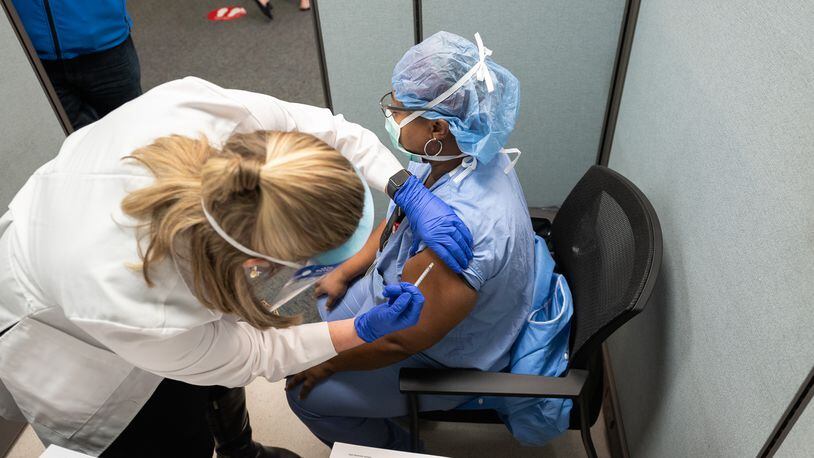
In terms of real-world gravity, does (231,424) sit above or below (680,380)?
below

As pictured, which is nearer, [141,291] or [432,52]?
[141,291]

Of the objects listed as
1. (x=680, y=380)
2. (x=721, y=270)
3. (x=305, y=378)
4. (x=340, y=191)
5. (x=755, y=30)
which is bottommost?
(x=305, y=378)

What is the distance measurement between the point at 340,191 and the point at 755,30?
703 mm

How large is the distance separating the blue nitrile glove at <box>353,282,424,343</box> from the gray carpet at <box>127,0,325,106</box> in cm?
220

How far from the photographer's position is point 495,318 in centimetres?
132

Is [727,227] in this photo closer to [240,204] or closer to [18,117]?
[240,204]

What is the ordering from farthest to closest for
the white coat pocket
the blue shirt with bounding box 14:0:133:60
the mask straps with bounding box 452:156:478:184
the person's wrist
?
the blue shirt with bounding box 14:0:133:60 → the mask straps with bounding box 452:156:478:184 → the person's wrist → the white coat pocket

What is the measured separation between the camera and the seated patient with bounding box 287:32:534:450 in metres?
1.24

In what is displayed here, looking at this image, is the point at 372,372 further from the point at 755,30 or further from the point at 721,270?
the point at 755,30

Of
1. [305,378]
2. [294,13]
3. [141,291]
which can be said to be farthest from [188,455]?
[294,13]

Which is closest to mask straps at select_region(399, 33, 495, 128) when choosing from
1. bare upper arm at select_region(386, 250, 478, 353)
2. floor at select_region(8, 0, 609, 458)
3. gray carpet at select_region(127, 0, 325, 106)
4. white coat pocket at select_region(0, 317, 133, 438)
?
bare upper arm at select_region(386, 250, 478, 353)

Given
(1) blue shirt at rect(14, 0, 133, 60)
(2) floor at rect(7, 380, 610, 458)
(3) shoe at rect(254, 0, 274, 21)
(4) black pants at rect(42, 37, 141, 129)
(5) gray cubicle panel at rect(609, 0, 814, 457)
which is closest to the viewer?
(5) gray cubicle panel at rect(609, 0, 814, 457)

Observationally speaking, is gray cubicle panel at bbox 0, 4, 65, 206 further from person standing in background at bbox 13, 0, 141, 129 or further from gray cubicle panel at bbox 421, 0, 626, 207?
gray cubicle panel at bbox 421, 0, 626, 207

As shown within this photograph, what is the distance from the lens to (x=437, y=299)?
1.24 m
